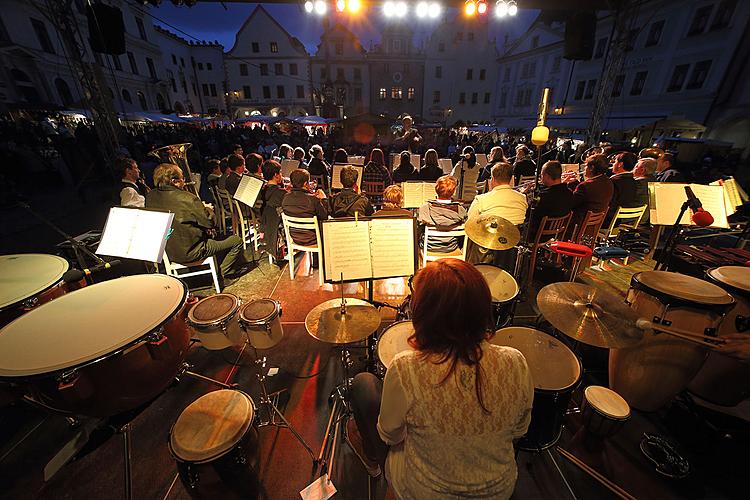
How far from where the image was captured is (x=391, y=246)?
2.69m

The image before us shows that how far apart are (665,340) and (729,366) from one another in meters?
0.66

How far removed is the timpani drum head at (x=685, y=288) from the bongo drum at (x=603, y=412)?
904 millimetres

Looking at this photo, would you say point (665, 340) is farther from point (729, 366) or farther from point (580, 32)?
point (580, 32)

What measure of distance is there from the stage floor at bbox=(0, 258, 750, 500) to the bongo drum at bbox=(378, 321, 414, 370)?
940 millimetres

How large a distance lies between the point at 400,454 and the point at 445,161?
9064 millimetres

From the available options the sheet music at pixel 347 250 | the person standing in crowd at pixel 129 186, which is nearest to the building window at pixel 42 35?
the person standing in crowd at pixel 129 186

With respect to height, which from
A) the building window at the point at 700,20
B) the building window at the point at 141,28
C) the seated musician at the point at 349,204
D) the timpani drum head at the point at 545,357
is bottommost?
the timpani drum head at the point at 545,357

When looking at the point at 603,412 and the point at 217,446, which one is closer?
the point at 217,446

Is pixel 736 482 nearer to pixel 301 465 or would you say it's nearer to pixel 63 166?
pixel 301 465

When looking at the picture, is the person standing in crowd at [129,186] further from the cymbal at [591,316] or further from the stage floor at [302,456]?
the cymbal at [591,316]

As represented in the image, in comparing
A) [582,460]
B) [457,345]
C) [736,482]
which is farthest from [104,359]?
[736,482]

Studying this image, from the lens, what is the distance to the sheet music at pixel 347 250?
259cm

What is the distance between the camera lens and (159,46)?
30719 millimetres

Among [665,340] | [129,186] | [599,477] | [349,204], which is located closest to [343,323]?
[599,477]
